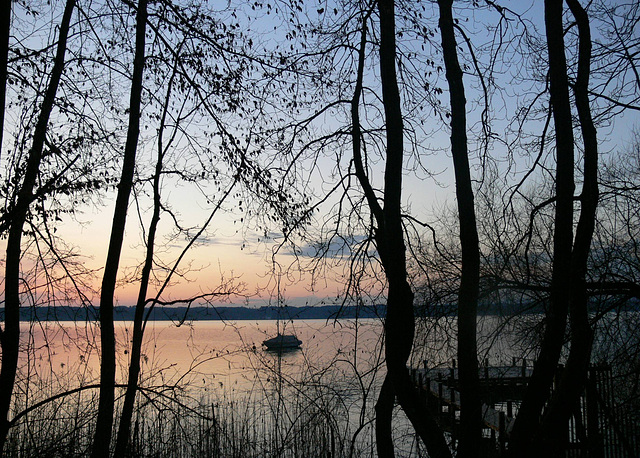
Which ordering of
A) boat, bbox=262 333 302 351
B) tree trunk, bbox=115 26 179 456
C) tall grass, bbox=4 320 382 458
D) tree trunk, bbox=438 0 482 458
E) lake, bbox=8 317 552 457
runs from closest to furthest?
tree trunk, bbox=438 0 482 458 → tall grass, bbox=4 320 382 458 → boat, bbox=262 333 302 351 → lake, bbox=8 317 552 457 → tree trunk, bbox=115 26 179 456

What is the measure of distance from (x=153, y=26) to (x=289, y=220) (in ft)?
9.75

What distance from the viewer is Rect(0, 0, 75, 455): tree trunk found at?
525 centimetres

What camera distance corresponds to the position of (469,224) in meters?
4.84

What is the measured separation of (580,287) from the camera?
15.1ft

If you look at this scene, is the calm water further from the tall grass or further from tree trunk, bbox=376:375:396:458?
tree trunk, bbox=376:375:396:458

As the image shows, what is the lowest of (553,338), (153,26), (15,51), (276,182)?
(553,338)

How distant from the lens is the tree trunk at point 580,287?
14.4ft

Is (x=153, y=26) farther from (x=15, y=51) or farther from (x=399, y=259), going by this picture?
(x=399, y=259)

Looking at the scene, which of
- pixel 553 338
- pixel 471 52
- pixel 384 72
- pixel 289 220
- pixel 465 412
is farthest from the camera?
pixel 289 220

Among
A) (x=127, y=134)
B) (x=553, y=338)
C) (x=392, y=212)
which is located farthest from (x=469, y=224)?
(x=127, y=134)

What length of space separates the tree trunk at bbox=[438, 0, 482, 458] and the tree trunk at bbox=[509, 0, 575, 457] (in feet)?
1.20

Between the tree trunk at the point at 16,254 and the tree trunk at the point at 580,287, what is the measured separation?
4.80 metres

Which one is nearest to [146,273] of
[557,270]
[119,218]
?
[119,218]

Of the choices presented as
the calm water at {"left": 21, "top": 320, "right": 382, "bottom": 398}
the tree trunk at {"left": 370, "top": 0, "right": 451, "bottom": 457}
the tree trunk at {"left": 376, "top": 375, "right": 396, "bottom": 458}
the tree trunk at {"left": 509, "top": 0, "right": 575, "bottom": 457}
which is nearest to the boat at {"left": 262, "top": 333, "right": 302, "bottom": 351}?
the calm water at {"left": 21, "top": 320, "right": 382, "bottom": 398}
